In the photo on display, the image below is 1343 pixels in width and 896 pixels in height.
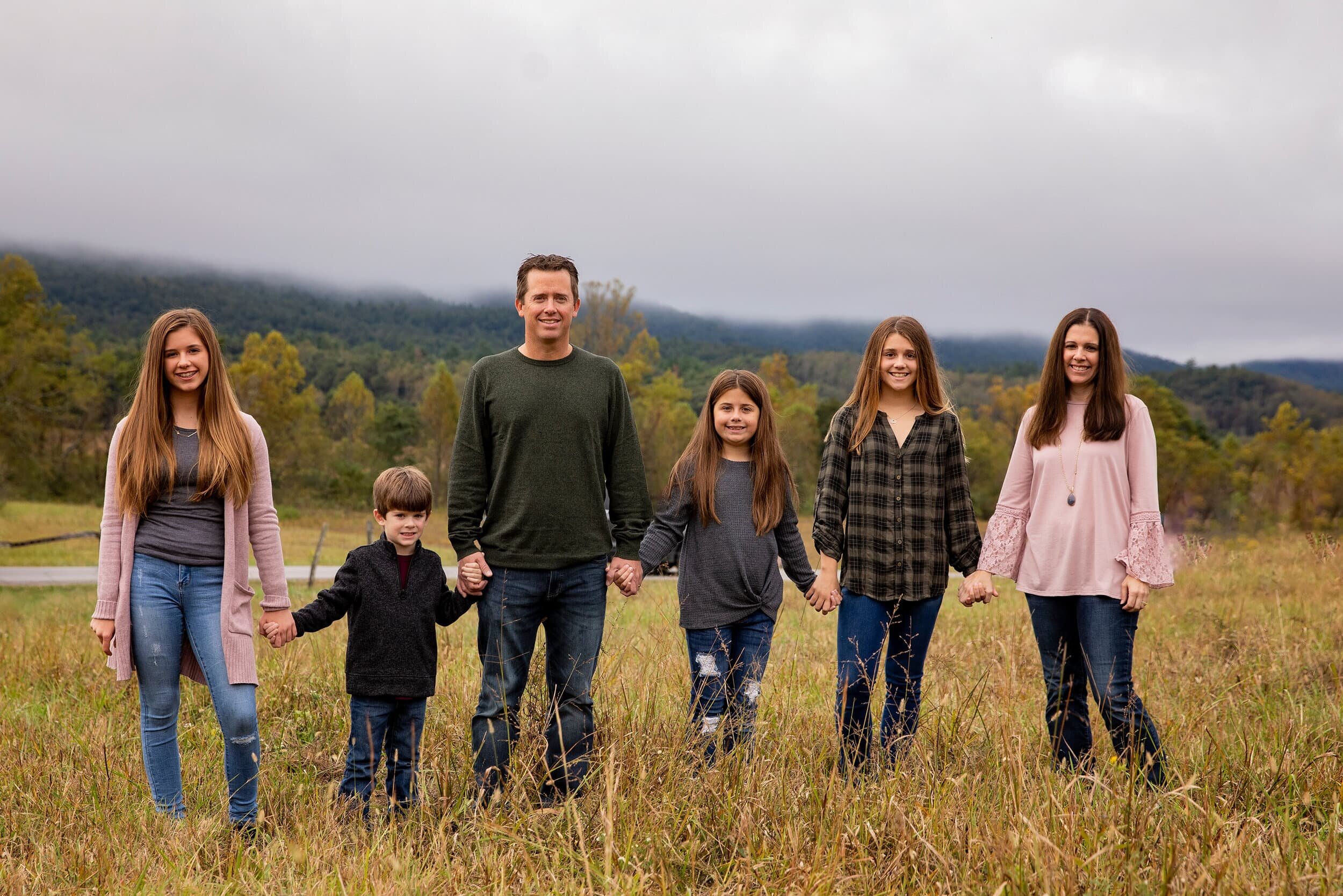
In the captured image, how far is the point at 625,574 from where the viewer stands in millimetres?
3467

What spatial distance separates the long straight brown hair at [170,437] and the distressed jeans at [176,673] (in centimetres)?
→ 26

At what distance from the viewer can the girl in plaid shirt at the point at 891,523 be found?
3572 millimetres

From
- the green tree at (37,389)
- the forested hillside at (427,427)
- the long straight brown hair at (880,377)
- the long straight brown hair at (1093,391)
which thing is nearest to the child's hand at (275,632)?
the long straight brown hair at (880,377)

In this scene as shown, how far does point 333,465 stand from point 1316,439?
44102mm

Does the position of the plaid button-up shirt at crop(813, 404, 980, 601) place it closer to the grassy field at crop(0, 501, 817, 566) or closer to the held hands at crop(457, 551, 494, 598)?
the held hands at crop(457, 551, 494, 598)

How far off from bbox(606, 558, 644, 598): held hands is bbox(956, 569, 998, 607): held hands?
119cm

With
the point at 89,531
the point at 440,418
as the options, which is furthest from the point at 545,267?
the point at 440,418

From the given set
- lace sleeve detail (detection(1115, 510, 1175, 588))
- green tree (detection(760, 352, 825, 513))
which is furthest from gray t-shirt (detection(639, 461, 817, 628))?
green tree (detection(760, 352, 825, 513))

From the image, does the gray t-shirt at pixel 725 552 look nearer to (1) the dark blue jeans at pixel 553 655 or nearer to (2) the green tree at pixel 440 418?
(1) the dark blue jeans at pixel 553 655

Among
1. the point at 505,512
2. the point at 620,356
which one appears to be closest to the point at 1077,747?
the point at 505,512

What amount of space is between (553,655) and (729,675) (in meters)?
0.67

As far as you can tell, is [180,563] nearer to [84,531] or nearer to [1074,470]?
[1074,470]

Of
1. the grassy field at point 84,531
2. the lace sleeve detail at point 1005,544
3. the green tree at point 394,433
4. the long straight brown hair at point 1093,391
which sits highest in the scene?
the long straight brown hair at point 1093,391

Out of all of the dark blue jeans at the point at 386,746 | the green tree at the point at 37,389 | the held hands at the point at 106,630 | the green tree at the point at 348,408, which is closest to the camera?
the held hands at the point at 106,630
